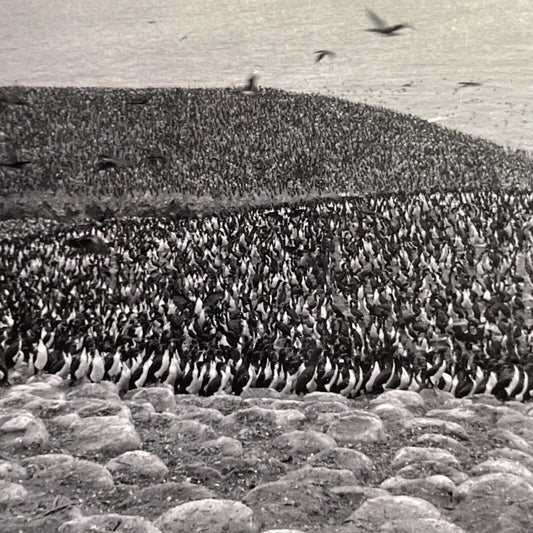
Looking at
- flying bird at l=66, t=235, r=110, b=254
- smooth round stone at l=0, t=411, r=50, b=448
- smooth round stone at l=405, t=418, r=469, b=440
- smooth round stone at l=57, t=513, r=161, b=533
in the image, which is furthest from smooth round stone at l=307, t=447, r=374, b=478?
flying bird at l=66, t=235, r=110, b=254

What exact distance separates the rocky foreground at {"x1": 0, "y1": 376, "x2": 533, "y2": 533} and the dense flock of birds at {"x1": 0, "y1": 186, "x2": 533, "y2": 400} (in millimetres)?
747

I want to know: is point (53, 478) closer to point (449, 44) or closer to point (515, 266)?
point (515, 266)

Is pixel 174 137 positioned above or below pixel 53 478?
below

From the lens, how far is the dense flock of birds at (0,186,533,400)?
7.80 m

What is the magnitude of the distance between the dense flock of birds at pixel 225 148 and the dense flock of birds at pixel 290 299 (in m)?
6.94

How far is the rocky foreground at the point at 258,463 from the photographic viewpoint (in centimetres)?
400

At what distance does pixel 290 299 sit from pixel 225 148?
1877cm

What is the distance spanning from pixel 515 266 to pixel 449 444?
7488 mm

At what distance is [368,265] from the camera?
43.3ft

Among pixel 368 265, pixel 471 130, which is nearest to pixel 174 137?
pixel 471 130

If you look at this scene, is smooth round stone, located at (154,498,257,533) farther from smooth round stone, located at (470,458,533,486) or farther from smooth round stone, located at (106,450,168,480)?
smooth round stone, located at (470,458,533,486)

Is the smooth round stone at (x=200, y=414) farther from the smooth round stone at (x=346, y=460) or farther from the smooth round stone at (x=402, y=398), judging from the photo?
the smooth round stone at (x=402, y=398)

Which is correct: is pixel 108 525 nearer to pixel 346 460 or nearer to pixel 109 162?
pixel 346 460

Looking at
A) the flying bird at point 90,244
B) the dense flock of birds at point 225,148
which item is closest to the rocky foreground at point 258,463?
the flying bird at point 90,244
